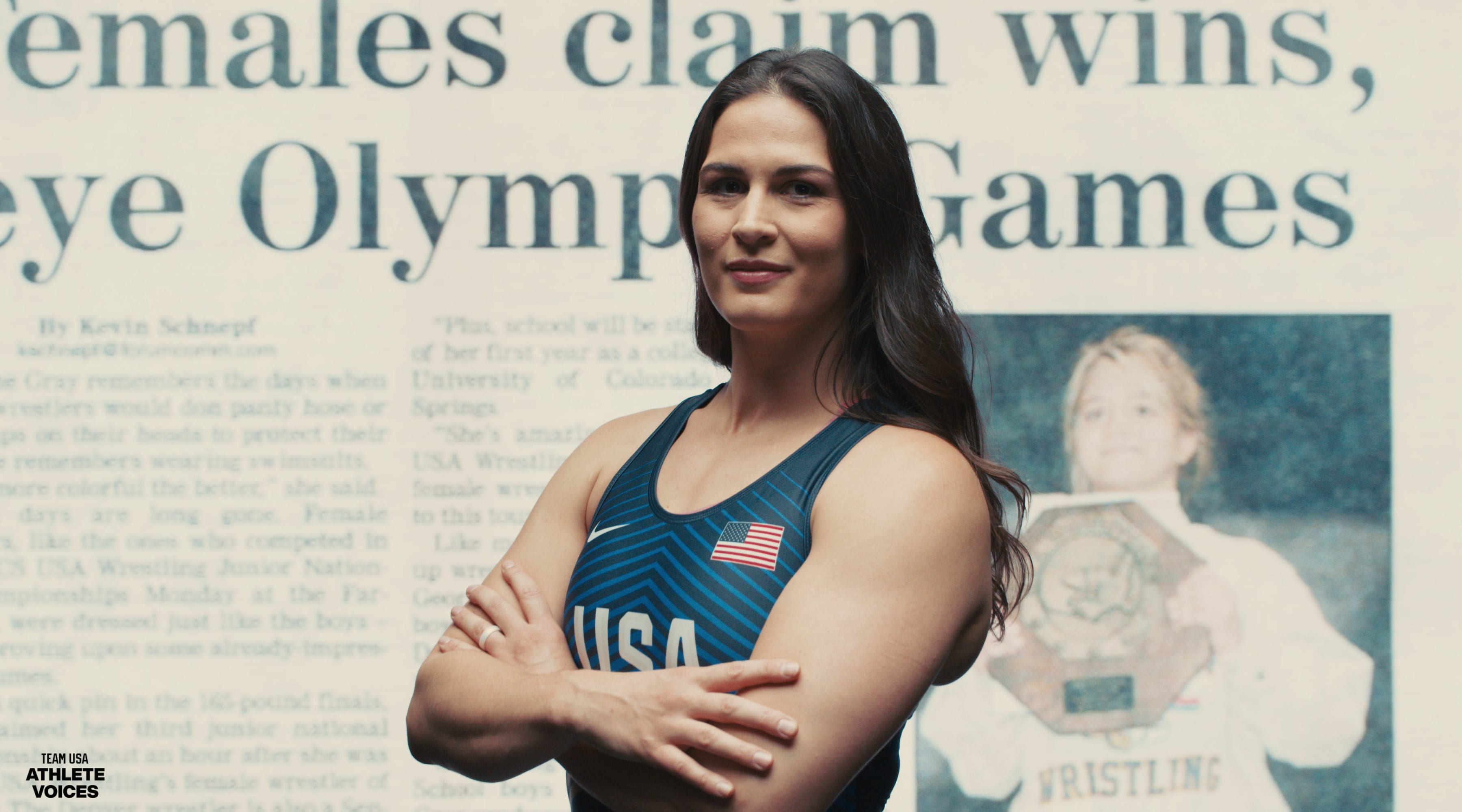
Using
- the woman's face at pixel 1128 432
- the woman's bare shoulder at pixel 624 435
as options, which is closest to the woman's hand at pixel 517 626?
the woman's bare shoulder at pixel 624 435

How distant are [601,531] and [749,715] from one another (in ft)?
1.27

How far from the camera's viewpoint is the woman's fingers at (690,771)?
1225 millimetres

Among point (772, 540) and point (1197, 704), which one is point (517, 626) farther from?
point (1197, 704)

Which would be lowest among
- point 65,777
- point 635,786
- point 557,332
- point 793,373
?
point 65,777

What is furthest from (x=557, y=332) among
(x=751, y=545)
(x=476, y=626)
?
(x=751, y=545)

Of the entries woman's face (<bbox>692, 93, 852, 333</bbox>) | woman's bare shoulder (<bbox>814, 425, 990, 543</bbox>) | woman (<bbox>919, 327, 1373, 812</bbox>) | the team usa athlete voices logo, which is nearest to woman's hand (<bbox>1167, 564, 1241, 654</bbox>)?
woman (<bbox>919, 327, 1373, 812</bbox>)

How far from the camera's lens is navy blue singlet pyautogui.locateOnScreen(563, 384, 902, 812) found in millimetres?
1338

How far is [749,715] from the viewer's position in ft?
4.00

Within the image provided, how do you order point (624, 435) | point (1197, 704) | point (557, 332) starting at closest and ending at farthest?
point (624, 435)
point (1197, 704)
point (557, 332)

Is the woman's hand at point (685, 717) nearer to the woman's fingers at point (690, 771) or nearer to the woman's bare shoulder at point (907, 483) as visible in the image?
the woman's fingers at point (690, 771)

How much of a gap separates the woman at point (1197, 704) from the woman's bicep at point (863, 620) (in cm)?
154

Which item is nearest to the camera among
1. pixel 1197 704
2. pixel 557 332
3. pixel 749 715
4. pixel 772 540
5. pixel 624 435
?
pixel 749 715

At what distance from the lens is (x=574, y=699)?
1303mm

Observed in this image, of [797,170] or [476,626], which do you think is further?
[476,626]
